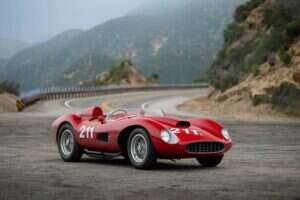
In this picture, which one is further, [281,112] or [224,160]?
[281,112]

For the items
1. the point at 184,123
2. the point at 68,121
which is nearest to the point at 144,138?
the point at 184,123

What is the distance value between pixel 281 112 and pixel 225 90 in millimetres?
12036

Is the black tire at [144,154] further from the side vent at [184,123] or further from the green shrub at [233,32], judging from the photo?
the green shrub at [233,32]

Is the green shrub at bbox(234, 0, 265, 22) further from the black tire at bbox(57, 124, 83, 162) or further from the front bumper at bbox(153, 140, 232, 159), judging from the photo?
the front bumper at bbox(153, 140, 232, 159)

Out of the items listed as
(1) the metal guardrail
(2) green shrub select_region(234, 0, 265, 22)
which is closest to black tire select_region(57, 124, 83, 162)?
(1) the metal guardrail

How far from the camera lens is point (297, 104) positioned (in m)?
33.0

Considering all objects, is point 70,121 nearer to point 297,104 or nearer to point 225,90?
point 297,104

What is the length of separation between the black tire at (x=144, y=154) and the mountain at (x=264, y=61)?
21.8 metres

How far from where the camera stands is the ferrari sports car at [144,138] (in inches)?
450

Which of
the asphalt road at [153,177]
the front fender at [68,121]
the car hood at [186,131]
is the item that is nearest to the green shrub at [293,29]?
the asphalt road at [153,177]

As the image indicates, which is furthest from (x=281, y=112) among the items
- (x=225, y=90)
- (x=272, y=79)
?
(x=225, y=90)

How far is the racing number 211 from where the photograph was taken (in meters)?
12.7

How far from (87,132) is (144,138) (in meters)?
1.61

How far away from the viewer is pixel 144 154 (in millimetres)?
11641
